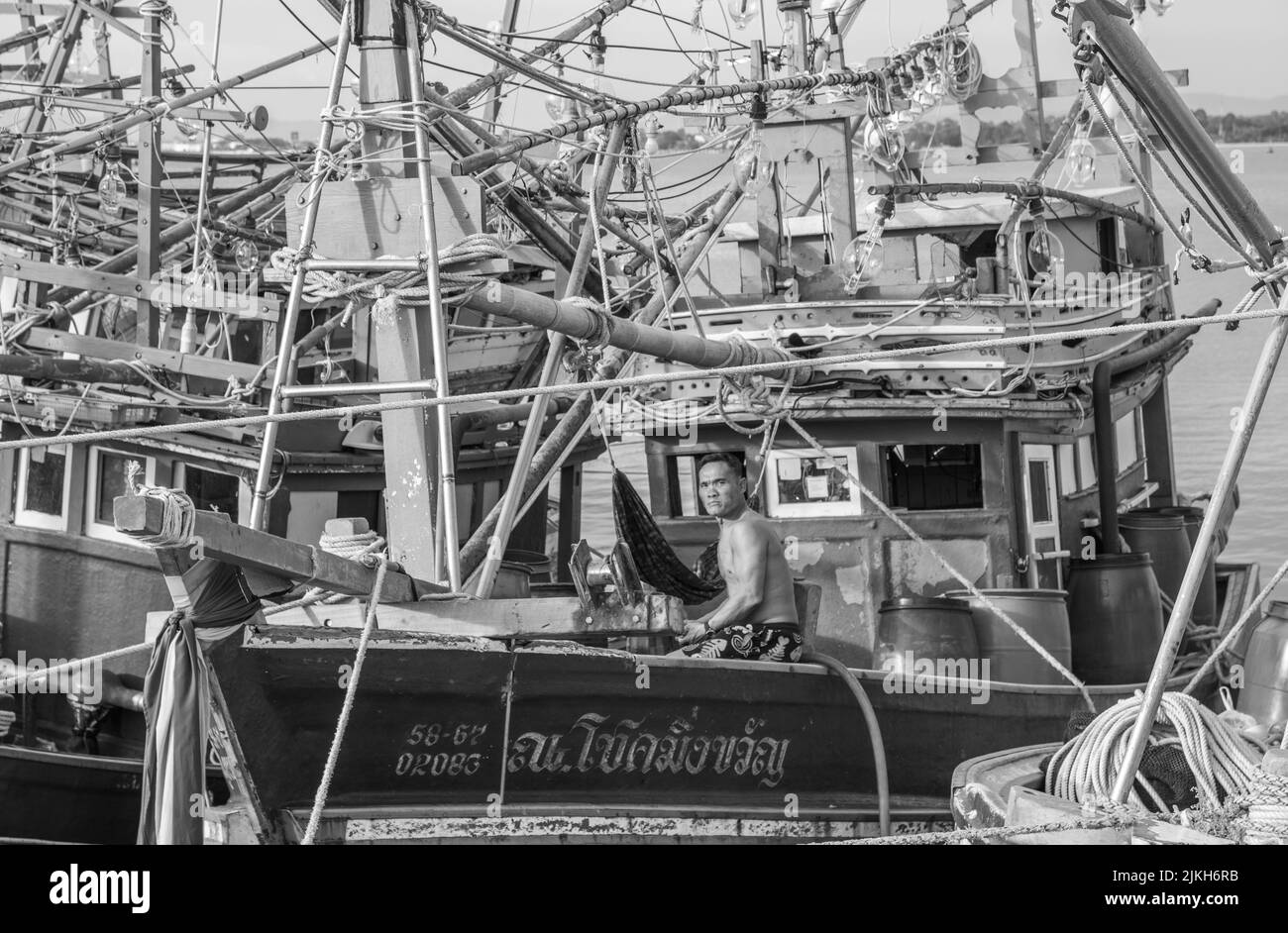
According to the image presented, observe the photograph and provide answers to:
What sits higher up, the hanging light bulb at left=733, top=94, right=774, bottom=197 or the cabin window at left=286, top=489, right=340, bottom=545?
the hanging light bulb at left=733, top=94, right=774, bottom=197

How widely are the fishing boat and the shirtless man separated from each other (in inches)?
8.2

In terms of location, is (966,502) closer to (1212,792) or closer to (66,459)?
(1212,792)

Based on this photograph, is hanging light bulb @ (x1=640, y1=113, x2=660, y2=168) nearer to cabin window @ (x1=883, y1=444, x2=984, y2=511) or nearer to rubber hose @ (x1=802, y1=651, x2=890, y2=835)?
cabin window @ (x1=883, y1=444, x2=984, y2=511)

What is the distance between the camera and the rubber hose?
8391 mm

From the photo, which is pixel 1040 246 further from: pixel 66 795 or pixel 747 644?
pixel 66 795

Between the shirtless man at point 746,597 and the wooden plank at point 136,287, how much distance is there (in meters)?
4.42

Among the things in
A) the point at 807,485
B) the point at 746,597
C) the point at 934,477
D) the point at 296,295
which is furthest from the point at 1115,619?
the point at 296,295

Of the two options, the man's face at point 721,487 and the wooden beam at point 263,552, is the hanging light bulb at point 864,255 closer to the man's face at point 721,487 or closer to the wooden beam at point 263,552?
the man's face at point 721,487

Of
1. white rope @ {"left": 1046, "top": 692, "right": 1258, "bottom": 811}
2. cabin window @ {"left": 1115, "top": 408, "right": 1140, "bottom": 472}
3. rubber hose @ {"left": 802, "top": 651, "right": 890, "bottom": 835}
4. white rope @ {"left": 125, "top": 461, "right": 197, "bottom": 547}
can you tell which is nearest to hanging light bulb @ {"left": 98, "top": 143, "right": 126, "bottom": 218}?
cabin window @ {"left": 1115, "top": 408, "right": 1140, "bottom": 472}

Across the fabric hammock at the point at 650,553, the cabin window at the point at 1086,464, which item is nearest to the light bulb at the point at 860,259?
the cabin window at the point at 1086,464

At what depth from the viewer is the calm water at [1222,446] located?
86.0ft

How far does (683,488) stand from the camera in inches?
416

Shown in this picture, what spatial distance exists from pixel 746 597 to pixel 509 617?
4.75 ft
